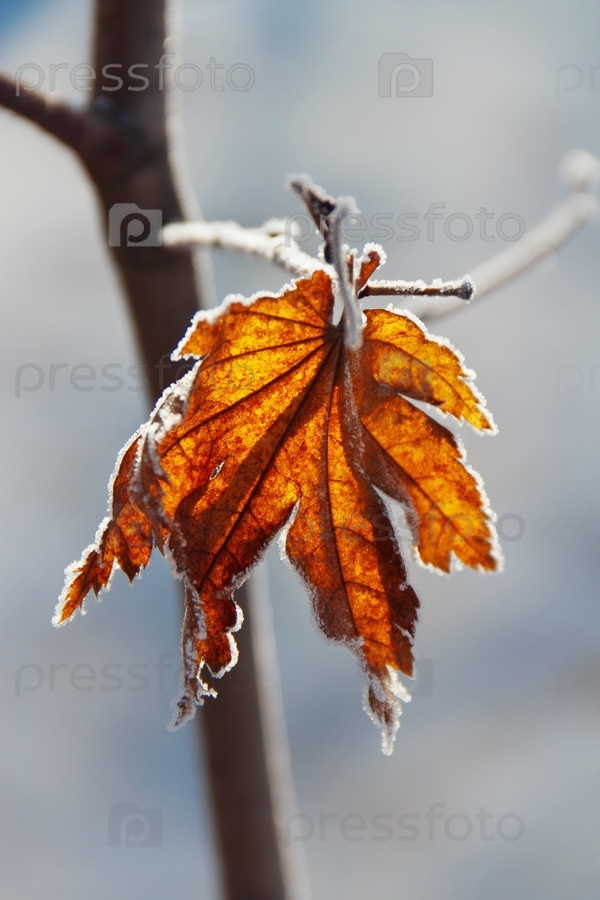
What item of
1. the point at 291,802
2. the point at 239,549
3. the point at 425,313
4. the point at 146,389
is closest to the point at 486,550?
the point at 239,549

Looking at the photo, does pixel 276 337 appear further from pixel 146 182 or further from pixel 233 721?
pixel 233 721

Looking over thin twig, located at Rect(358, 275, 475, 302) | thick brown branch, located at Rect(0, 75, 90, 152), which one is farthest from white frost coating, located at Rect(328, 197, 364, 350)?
thick brown branch, located at Rect(0, 75, 90, 152)

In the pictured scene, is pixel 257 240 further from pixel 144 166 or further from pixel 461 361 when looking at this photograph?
pixel 144 166

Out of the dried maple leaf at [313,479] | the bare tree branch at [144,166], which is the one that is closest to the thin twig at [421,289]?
the dried maple leaf at [313,479]

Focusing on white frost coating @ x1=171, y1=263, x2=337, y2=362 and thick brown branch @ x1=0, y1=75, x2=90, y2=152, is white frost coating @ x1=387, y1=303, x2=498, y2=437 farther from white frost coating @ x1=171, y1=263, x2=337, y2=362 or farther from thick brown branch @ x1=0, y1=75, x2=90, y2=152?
thick brown branch @ x1=0, y1=75, x2=90, y2=152

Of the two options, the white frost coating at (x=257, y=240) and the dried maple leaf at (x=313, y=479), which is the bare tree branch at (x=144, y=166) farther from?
the dried maple leaf at (x=313, y=479)

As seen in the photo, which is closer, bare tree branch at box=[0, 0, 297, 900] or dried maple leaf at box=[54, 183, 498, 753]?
dried maple leaf at box=[54, 183, 498, 753]

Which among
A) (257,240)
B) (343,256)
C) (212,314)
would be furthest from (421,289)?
(257,240)
